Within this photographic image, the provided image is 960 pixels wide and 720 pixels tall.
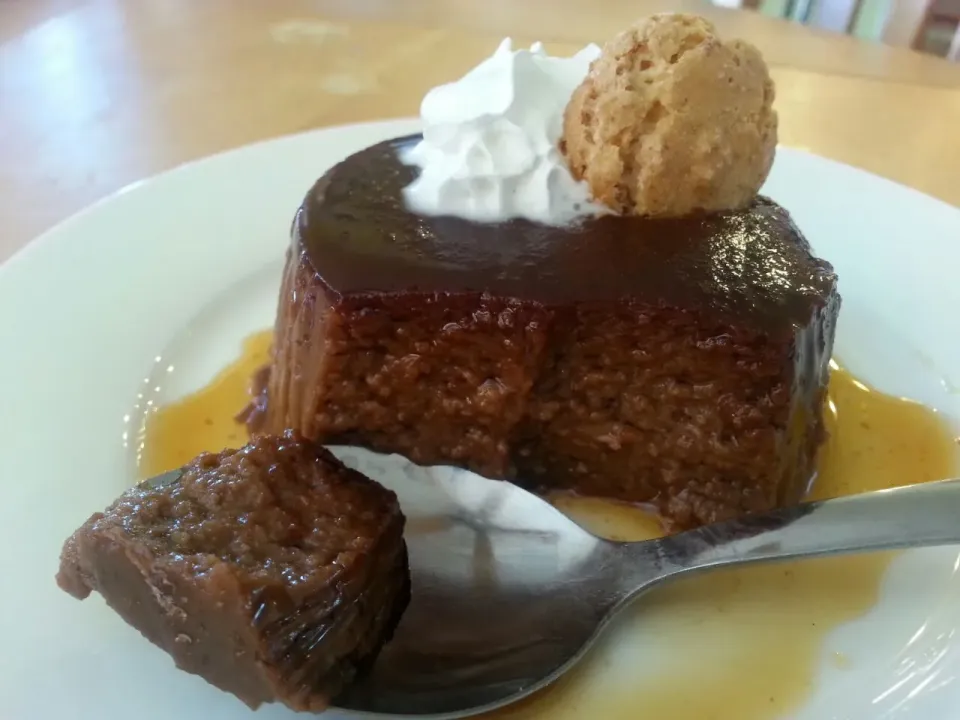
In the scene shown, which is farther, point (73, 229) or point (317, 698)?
point (73, 229)

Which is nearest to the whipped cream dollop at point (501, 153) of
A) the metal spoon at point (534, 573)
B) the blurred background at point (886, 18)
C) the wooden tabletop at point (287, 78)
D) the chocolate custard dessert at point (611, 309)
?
the chocolate custard dessert at point (611, 309)

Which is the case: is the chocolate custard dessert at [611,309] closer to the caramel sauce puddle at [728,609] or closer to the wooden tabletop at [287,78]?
the caramel sauce puddle at [728,609]

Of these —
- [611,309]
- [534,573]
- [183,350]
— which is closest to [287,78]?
[183,350]

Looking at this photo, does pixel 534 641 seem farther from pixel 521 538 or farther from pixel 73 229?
pixel 73 229

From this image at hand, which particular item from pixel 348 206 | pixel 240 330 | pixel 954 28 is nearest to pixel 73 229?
pixel 240 330

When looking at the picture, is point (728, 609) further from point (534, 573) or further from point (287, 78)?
point (287, 78)

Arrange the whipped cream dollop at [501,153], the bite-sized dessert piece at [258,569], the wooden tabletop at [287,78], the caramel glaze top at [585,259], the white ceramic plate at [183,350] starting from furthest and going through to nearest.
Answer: the wooden tabletop at [287,78]
the whipped cream dollop at [501,153]
the caramel glaze top at [585,259]
the white ceramic plate at [183,350]
the bite-sized dessert piece at [258,569]
